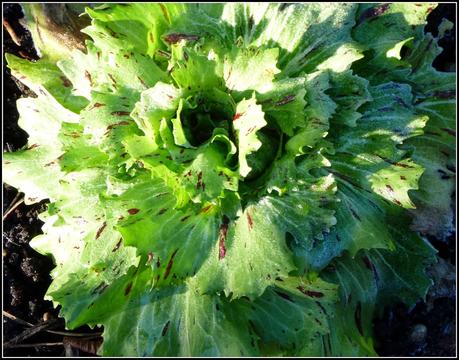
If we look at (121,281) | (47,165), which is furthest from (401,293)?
(47,165)

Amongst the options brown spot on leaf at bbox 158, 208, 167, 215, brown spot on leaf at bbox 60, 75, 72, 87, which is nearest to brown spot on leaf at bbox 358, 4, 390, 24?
brown spot on leaf at bbox 158, 208, 167, 215

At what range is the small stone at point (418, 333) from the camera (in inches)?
107

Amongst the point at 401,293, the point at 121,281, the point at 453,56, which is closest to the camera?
the point at 121,281

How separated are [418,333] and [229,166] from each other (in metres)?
1.56

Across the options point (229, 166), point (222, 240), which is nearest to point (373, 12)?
point (229, 166)

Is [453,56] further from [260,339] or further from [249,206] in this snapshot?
[260,339]

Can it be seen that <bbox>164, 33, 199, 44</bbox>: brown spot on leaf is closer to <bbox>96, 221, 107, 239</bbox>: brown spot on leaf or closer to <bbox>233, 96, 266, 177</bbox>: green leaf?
<bbox>233, 96, 266, 177</bbox>: green leaf

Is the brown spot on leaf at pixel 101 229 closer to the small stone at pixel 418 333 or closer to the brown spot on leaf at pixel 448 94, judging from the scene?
the brown spot on leaf at pixel 448 94

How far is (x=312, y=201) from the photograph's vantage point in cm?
180

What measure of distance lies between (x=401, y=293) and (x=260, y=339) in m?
0.66

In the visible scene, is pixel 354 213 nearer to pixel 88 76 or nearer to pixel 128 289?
pixel 128 289

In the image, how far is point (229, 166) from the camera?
5.86 ft

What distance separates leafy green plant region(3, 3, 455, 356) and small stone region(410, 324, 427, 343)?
70cm

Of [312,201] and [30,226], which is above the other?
[312,201]
